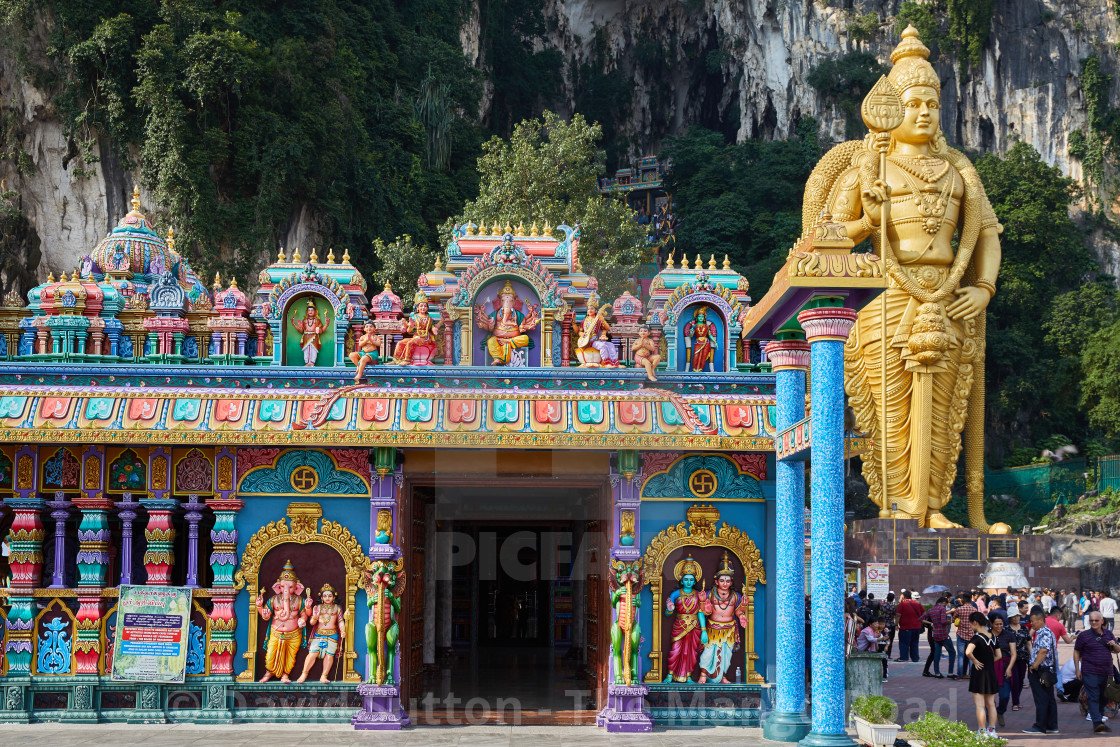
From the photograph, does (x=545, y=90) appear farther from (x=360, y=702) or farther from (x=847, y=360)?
(x=360, y=702)

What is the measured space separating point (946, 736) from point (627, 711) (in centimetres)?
411

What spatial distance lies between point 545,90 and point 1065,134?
26.5m

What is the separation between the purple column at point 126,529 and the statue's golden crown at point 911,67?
581 inches

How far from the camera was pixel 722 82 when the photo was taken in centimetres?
6500

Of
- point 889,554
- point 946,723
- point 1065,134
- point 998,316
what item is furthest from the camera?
point 1065,134

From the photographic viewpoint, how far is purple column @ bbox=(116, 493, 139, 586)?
12812 millimetres

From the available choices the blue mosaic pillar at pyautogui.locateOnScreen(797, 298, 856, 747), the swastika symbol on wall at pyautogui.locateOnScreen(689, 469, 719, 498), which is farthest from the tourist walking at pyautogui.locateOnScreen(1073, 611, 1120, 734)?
the swastika symbol on wall at pyautogui.locateOnScreen(689, 469, 719, 498)

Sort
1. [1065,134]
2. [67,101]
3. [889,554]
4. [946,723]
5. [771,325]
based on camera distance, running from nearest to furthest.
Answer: [946,723] < [771,325] < [889,554] < [67,101] < [1065,134]

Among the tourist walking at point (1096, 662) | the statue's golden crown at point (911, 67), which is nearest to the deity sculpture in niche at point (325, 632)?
the tourist walking at point (1096, 662)

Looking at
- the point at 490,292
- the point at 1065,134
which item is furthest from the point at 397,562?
the point at 1065,134

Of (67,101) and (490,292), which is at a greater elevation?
(67,101)

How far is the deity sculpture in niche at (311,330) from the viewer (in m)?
13.3

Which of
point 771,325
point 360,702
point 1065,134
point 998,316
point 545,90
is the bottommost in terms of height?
point 360,702

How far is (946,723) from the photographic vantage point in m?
9.54
